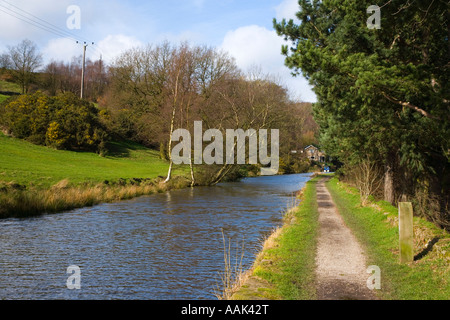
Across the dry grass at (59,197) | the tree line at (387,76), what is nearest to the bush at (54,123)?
the dry grass at (59,197)

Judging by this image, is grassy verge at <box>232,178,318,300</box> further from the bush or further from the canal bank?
the bush

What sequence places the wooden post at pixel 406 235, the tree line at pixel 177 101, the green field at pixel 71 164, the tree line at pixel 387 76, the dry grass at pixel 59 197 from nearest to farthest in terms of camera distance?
the wooden post at pixel 406 235 → the tree line at pixel 387 76 → the dry grass at pixel 59 197 → the green field at pixel 71 164 → the tree line at pixel 177 101

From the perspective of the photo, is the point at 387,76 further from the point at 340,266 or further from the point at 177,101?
the point at 177,101

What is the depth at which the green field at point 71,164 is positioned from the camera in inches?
978

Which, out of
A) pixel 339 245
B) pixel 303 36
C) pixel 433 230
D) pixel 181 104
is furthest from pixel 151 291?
pixel 181 104

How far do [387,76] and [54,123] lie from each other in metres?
38.6

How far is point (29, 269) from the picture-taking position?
10242 millimetres

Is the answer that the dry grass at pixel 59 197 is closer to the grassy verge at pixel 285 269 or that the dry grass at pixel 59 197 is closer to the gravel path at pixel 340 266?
the grassy verge at pixel 285 269

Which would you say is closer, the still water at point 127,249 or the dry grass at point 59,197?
the still water at point 127,249

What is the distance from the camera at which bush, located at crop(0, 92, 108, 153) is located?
41969mm

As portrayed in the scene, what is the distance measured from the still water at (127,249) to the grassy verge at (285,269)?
0.89m

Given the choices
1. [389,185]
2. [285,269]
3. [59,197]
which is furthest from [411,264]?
[59,197]

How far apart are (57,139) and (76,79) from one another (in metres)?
47.2
